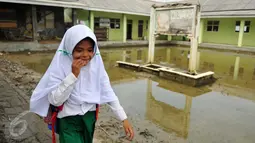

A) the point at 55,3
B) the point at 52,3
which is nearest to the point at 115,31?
the point at 55,3

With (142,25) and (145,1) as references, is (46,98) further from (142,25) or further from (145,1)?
(145,1)

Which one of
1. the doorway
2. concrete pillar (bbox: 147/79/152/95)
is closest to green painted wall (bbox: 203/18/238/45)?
the doorway

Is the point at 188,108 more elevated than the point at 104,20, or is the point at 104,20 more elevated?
the point at 104,20

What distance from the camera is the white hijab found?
5.09ft

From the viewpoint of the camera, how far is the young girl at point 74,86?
1537 millimetres

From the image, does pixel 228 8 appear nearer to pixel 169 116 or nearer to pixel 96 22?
pixel 96 22

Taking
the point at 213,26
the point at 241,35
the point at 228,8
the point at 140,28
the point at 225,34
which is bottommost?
the point at 241,35

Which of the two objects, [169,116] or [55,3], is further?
[55,3]

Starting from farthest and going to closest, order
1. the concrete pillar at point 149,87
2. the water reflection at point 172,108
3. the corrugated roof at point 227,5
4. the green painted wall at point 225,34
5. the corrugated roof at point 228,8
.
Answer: the green painted wall at point 225,34 → the corrugated roof at point 227,5 → the corrugated roof at point 228,8 → the concrete pillar at point 149,87 → the water reflection at point 172,108

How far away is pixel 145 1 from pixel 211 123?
2488cm

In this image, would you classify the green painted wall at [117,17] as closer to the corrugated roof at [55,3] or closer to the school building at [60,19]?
the school building at [60,19]

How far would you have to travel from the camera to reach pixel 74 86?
5.27ft

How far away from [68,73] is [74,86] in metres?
0.11

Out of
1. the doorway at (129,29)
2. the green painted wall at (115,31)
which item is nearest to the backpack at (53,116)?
the green painted wall at (115,31)
